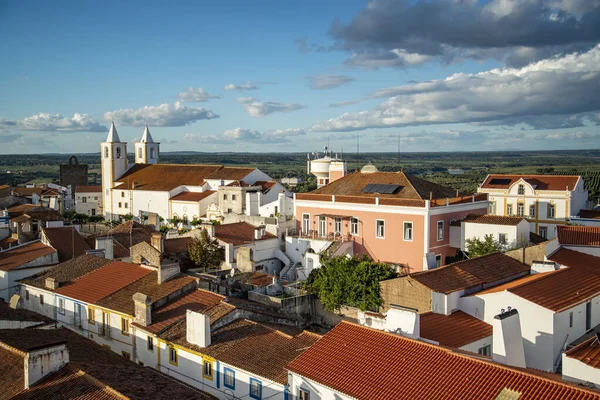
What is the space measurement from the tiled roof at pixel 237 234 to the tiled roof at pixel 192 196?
24.3 meters

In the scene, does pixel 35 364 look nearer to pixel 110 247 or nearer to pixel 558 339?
pixel 558 339

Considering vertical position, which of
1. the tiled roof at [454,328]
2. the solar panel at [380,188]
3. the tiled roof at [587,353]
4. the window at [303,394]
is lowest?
the window at [303,394]

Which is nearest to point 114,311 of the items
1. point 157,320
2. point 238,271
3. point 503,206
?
point 157,320

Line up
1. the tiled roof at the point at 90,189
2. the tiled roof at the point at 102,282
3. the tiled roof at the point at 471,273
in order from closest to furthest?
1. the tiled roof at the point at 471,273
2. the tiled roof at the point at 102,282
3. the tiled roof at the point at 90,189

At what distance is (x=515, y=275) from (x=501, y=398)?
15769 mm

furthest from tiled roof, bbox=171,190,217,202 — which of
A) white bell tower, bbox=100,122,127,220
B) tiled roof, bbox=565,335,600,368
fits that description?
tiled roof, bbox=565,335,600,368

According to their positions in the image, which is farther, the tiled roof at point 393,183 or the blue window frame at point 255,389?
the tiled roof at point 393,183

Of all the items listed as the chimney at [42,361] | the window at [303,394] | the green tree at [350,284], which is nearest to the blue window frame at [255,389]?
the window at [303,394]

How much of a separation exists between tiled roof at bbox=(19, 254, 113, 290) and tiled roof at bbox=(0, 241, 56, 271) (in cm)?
175

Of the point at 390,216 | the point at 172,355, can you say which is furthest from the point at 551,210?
the point at 172,355

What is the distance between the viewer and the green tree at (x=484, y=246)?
32.8 metres

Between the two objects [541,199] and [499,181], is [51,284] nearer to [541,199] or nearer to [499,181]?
[541,199]

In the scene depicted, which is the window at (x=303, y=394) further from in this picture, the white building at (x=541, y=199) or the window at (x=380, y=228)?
the white building at (x=541, y=199)

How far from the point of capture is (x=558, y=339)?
20.6m
